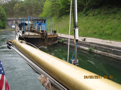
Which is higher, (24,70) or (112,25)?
(112,25)

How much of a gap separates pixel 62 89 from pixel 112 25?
14.6m

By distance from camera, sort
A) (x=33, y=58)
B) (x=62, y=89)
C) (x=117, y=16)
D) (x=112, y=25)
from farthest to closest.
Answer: (x=117, y=16) < (x=112, y=25) < (x=33, y=58) < (x=62, y=89)

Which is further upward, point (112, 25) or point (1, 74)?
point (112, 25)

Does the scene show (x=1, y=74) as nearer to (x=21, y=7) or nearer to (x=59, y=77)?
(x=59, y=77)

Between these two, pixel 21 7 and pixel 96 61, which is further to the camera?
pixel 21 7

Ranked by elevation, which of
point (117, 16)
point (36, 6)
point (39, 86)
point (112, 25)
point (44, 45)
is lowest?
point (39, 86)

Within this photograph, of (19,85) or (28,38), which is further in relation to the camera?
(28,38)

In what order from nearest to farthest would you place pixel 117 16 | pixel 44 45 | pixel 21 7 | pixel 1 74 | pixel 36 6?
pixel 1 74 → pixel 44 45 → pixel 117 16 → pixel 36 6 → pixel 21 7

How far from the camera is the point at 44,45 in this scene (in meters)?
12.7

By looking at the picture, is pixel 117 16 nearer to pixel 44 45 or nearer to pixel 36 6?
pixel 44 45

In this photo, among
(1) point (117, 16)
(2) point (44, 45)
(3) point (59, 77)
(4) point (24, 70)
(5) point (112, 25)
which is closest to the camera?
(3) point (59, 77)

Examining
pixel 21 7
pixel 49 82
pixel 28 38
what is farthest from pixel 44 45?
pixel 21 7

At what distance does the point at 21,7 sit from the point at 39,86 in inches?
3522

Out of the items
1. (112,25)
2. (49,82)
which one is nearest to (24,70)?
(49,82)
